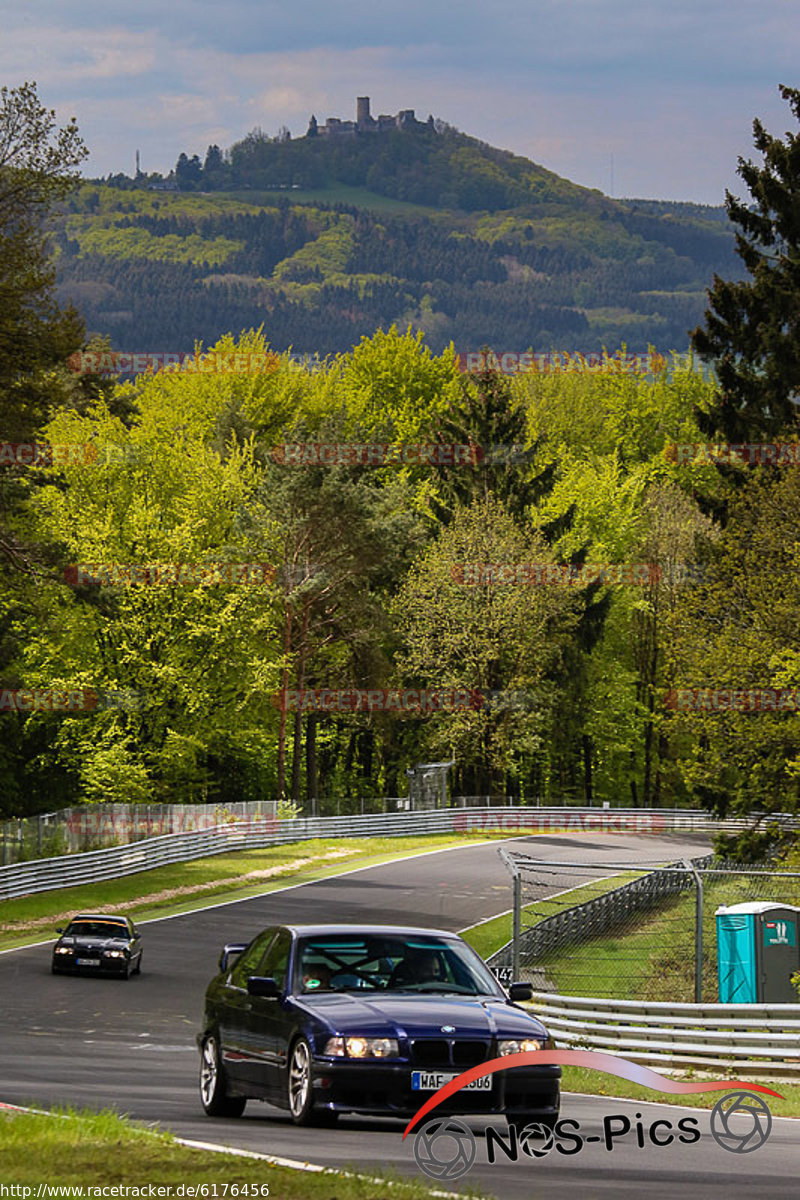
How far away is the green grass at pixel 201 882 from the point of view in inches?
1623

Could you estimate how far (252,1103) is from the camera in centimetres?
1438

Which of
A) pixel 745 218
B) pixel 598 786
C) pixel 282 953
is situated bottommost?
pixel 598 786

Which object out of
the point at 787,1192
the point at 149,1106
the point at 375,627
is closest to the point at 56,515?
the point at 375,627

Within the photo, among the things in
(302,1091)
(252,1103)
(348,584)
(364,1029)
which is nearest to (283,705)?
(348,584)

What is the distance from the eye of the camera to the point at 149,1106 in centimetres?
1377

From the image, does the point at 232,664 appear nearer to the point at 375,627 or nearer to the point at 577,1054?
the point at 375,627

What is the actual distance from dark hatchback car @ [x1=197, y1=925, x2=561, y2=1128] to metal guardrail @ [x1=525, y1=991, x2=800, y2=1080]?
7.04 m

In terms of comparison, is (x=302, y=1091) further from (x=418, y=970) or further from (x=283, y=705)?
(x=283, y=705)

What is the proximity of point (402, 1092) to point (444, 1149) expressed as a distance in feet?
1.43

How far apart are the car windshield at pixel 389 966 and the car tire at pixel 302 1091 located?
2.10 ft

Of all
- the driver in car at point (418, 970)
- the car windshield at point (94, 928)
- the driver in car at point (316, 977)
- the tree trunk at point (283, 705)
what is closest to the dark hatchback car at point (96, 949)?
the car windshield at point (94, 928)

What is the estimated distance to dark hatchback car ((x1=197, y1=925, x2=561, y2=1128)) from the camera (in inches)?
427

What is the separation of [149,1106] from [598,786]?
8354 cm

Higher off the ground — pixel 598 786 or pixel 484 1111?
pixel 484 1111
